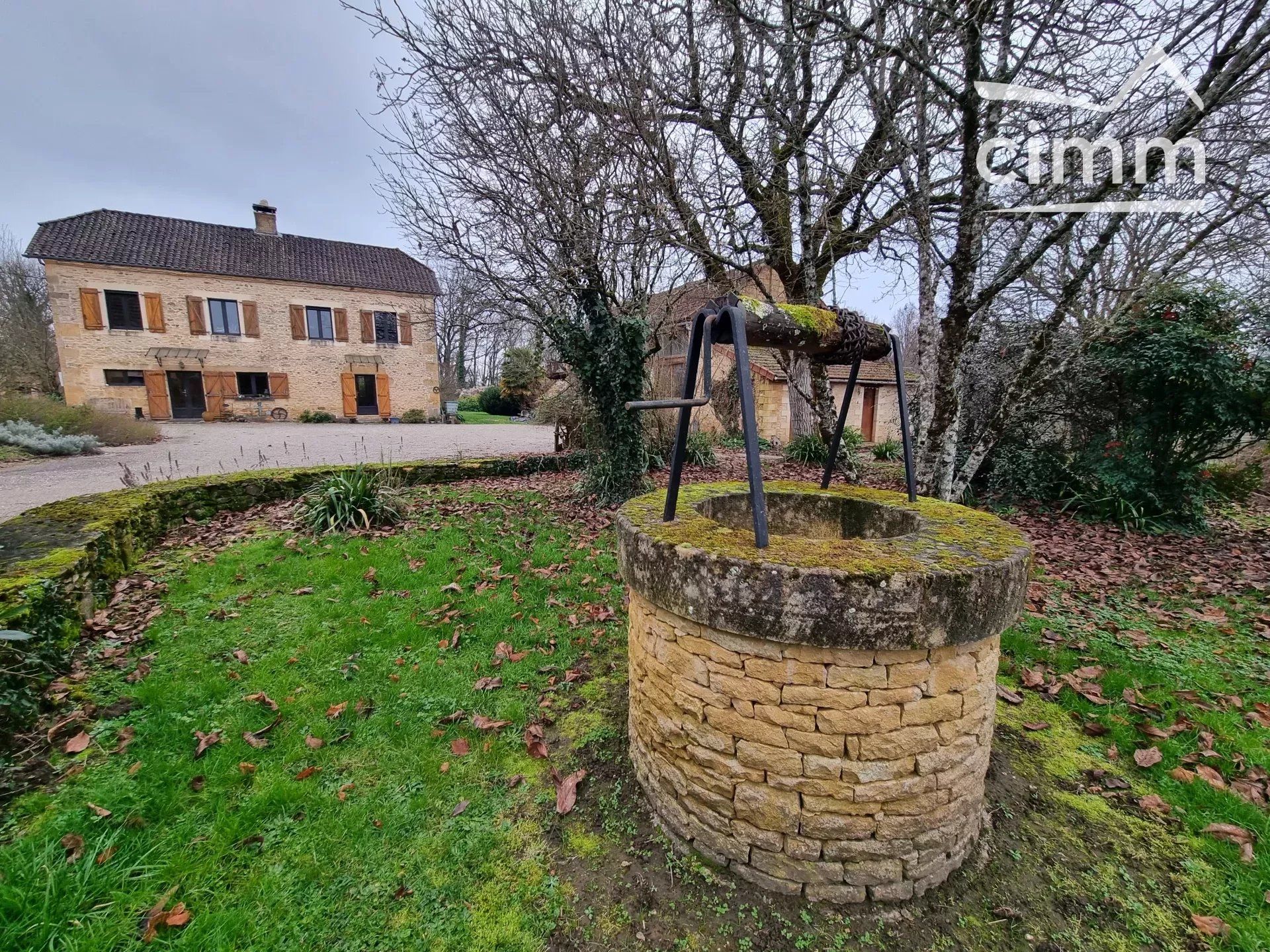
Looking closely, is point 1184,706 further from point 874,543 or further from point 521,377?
point 521,377

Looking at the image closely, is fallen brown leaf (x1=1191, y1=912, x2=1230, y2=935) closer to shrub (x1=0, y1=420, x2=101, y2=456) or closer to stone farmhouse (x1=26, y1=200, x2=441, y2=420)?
shrub (x1=0, y1=420, x2=101, y2=456)

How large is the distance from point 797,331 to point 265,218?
100 ft

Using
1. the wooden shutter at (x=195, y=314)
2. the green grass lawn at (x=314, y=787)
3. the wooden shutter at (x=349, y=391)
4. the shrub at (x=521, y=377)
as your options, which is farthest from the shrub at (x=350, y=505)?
the wooden shutter at (x=195, y=314)

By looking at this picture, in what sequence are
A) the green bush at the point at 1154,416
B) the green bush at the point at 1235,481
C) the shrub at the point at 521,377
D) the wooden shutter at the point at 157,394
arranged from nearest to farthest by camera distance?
the green bush at the point at 1154,416 → the green bush at the point at 1235,481 → the wooden shutter at the point at 157,394 → the shrub at the point at 521,377

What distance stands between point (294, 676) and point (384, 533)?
2.77 meters

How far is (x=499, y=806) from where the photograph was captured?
2670 mm

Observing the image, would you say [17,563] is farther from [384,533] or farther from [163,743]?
[384,533]

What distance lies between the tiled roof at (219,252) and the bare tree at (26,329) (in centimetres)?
421

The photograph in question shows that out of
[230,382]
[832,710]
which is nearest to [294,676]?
[832,710]

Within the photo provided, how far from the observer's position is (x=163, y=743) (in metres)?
2.88

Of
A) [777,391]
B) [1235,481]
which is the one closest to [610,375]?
[1235,481]

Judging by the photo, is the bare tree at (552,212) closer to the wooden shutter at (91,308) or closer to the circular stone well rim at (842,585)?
the circular stone well rim at (842,585)

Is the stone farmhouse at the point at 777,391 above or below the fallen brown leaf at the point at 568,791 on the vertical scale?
above

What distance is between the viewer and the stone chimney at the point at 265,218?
23.6 meters
